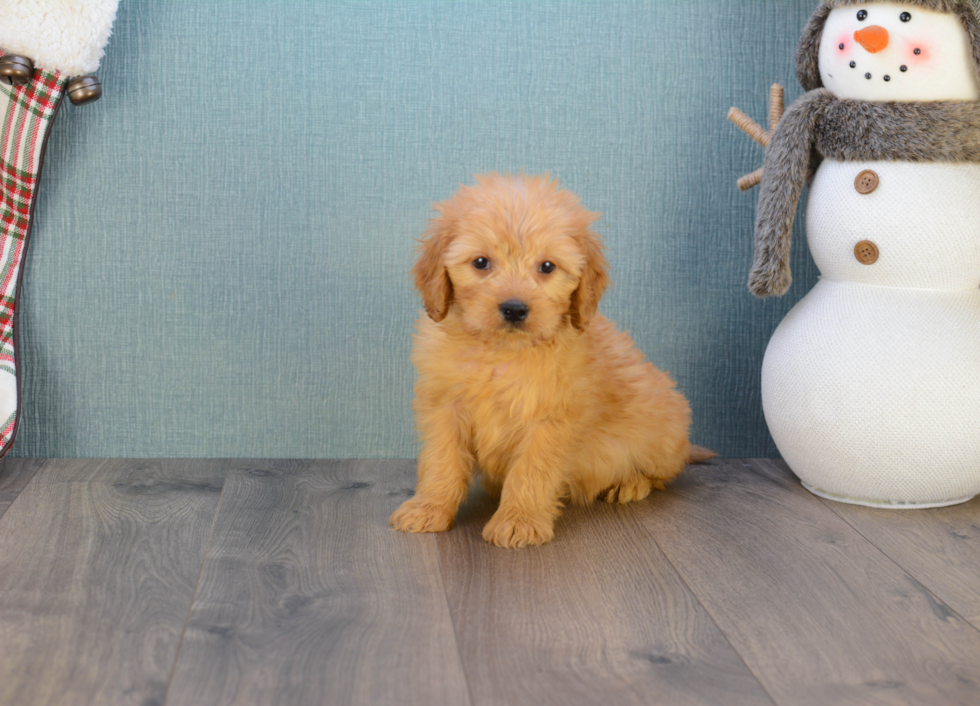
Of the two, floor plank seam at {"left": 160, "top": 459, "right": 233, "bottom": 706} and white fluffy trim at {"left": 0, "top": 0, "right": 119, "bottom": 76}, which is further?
white fluffy trim at {"left": 0, "top": 0, "right": 119, "bottom": 76}

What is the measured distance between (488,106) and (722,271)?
2.43 ft

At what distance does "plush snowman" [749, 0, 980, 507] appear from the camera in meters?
1.94

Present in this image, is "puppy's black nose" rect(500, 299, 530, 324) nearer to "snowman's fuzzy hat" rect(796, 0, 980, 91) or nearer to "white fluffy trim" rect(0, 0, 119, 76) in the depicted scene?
"snowman's fuzzy hat" rect(796, 0, 980, 91)

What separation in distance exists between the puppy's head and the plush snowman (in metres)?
0.52

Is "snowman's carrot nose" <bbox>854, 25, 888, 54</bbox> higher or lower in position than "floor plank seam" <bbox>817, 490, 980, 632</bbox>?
higher

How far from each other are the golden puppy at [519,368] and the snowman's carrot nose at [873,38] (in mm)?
696

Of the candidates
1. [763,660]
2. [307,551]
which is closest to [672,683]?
[763,660]

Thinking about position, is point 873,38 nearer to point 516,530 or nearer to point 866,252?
point 866,252

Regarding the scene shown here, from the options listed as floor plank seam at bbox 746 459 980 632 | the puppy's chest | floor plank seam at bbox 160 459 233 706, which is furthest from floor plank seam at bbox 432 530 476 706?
floor plank seam at bbox 746 459 980 632

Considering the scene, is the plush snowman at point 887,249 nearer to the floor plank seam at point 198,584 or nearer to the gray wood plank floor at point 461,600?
the gray wood plank floor at point 461,600

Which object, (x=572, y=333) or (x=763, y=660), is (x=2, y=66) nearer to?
(x=572, y=333)

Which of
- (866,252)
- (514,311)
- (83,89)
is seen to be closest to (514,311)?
(514,311)

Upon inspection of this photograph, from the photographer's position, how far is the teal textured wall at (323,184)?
87.9 inches

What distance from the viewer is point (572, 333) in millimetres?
1899
